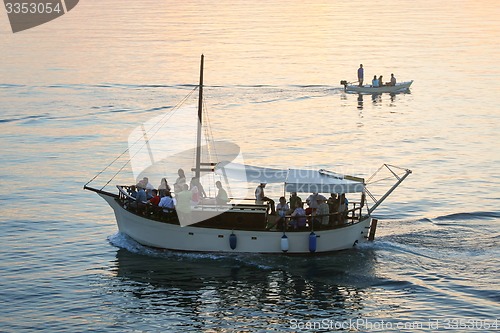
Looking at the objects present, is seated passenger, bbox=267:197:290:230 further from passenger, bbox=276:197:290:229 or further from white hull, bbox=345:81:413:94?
white hull, bbox=345:81:413:94

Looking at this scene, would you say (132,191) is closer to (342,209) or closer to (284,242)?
(284,242)

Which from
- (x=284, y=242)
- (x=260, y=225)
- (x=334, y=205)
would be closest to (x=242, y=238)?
(x=260, y=225)

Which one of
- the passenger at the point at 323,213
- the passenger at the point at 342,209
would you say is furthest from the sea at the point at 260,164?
the passenger at the point at 323,213

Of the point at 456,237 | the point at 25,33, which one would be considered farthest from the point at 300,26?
the point at 456,237

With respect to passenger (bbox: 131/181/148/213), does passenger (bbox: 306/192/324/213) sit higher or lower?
lower

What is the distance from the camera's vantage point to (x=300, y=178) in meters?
40.2

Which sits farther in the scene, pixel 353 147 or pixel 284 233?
pixel 353 147

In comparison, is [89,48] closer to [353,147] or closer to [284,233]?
[353,147]

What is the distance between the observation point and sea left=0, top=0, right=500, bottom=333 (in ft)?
115

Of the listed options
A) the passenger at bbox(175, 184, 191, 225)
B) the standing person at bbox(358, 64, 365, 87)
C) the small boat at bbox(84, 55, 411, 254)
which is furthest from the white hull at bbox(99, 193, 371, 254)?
the standing person at bbox(358, 64, 365, 87)

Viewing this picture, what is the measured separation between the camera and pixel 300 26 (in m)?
170

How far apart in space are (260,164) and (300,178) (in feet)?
67.9

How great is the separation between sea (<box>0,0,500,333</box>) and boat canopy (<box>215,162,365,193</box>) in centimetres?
305

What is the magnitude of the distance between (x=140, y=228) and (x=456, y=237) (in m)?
14.8
